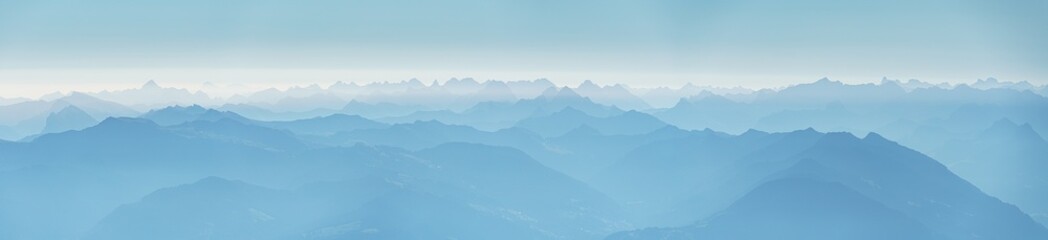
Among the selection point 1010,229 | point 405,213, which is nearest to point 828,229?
point 1010,229

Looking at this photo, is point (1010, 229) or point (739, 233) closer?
point (739, 233)

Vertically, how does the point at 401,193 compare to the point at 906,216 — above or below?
below

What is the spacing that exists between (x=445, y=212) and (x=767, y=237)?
2674 inches

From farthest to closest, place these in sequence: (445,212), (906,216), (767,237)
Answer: (445,212), (906,216), (767,237)

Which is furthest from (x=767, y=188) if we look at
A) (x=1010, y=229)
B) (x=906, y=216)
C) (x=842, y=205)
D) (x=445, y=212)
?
(x=445, y=212)

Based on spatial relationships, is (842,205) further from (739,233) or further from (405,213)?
(405,213)

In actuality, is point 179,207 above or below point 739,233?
below

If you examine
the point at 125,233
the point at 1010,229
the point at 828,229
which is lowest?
the point at 125,233

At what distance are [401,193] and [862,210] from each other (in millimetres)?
97388

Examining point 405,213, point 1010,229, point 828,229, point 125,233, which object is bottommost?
point 125,233

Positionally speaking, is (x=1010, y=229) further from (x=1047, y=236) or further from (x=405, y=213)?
(x=405, y=213)

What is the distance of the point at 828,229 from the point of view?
17438cm

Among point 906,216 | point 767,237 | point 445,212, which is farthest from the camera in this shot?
point 445,212

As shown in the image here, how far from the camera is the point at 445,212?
634 feet
